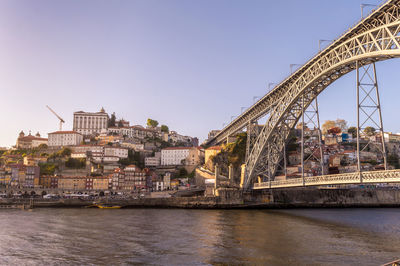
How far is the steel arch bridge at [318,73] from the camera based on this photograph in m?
24.6

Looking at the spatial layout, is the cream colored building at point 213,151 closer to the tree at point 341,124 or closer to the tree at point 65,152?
the tree at point 65,152

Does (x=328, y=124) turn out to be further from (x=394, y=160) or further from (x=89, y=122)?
(x=89, y=122)

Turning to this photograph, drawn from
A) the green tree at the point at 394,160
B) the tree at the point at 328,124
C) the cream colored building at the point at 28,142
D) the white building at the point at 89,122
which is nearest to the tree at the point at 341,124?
the tree at the point at 328,124

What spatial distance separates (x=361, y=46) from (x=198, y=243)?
19.1 meters

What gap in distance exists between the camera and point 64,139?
106438 millimetres

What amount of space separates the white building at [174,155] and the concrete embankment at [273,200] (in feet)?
134

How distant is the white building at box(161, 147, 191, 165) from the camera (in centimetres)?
9731

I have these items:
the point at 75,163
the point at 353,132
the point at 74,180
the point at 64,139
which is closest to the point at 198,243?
the point at 74,180

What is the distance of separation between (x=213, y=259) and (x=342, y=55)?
21.5 m

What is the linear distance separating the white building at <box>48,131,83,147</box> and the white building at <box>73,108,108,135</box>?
12.9 m

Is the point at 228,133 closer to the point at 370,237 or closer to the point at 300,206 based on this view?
the point at 300,206

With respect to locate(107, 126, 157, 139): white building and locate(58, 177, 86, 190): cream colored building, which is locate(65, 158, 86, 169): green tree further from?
locate(107, 126, 157, 139): white building

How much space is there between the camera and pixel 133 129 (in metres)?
115

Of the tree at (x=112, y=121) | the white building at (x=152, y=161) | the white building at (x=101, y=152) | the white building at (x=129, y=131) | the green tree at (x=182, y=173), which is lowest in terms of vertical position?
the green tree at (x=182, y=173)
